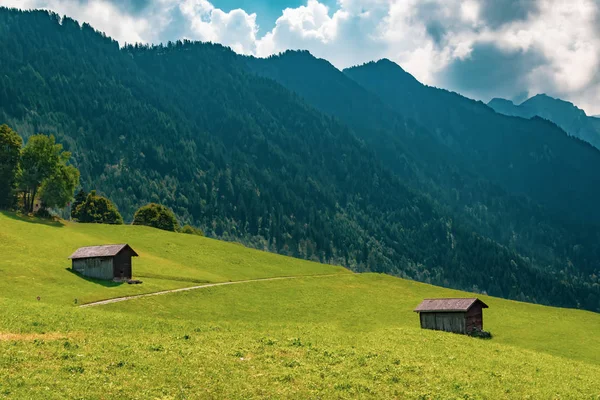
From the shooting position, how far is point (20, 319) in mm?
41594

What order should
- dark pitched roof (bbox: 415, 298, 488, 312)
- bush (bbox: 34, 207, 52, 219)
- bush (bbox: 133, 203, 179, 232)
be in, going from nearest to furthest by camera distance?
dark pitched roof (bbox: 415, 298, 488, 312) → bush (bbox: 34, 207, 52, 219) → bush (bbox: 133, 203, 179, 232)

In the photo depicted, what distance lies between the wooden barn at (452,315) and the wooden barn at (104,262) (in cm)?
4155

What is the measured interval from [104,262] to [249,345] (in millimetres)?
46646

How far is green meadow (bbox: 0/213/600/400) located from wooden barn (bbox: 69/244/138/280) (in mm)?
2615

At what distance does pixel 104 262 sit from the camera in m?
77.4

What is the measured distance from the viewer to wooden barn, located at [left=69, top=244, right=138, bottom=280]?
77000 mm

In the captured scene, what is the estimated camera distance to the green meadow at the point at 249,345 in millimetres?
28359

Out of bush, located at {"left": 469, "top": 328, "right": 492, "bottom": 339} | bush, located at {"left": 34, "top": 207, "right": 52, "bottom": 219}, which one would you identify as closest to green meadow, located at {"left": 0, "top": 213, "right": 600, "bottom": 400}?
bush, located at {"left": 469, "top": 328, "right": 492, "bottom": 339}

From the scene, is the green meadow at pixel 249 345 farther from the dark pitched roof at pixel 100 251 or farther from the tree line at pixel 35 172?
the tree line at pixel 35 172

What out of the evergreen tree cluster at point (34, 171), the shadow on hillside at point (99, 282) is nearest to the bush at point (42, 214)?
the evergreen tree cluster at point (34, 171)

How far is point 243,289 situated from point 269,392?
187 feet

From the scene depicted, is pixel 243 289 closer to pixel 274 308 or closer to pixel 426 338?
pixel 274 308

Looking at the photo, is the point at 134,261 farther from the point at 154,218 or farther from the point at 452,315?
the point at 154,218

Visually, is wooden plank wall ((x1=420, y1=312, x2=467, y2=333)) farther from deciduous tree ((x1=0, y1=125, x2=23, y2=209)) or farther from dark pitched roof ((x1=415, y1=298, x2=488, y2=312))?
deciduous tree ((x1=0, y1=125, x2=23, y2=209))
